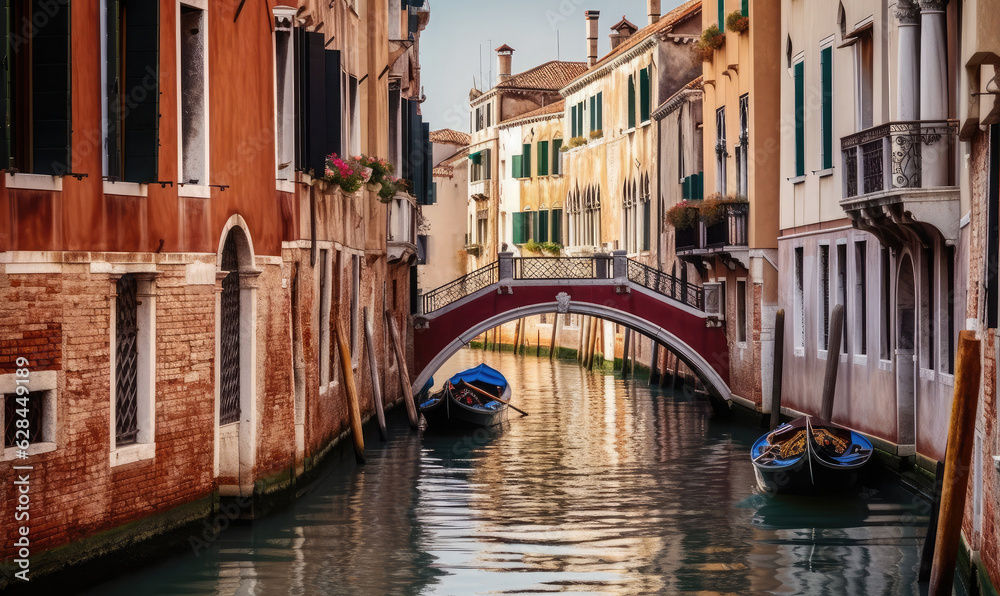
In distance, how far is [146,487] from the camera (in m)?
9.50

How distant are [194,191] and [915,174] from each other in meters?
6.37

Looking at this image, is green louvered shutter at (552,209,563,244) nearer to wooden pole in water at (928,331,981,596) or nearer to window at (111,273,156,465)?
window at (111,273,156,465)

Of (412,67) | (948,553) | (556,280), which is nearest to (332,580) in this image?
(948,553)

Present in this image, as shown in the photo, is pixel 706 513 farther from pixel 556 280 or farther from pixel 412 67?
pixel 412 67

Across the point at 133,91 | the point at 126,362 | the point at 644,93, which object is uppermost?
the point at 644,93

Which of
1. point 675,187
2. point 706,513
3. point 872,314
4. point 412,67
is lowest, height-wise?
point 706,513

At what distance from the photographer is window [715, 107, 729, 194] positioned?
→ 22078mm

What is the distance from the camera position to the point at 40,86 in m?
8.09

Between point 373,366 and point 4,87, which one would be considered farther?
point 373,366

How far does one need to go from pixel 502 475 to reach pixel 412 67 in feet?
35.0

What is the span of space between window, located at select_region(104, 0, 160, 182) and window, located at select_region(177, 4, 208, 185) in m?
1.10

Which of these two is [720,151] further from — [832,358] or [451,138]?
[451,138]

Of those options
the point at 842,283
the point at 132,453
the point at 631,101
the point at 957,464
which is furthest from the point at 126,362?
the point at 631,101

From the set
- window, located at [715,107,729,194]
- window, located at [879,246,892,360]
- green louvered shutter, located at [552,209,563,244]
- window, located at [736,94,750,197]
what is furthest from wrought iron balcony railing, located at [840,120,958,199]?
green louvered shutter, located at [552,209,563,244]
